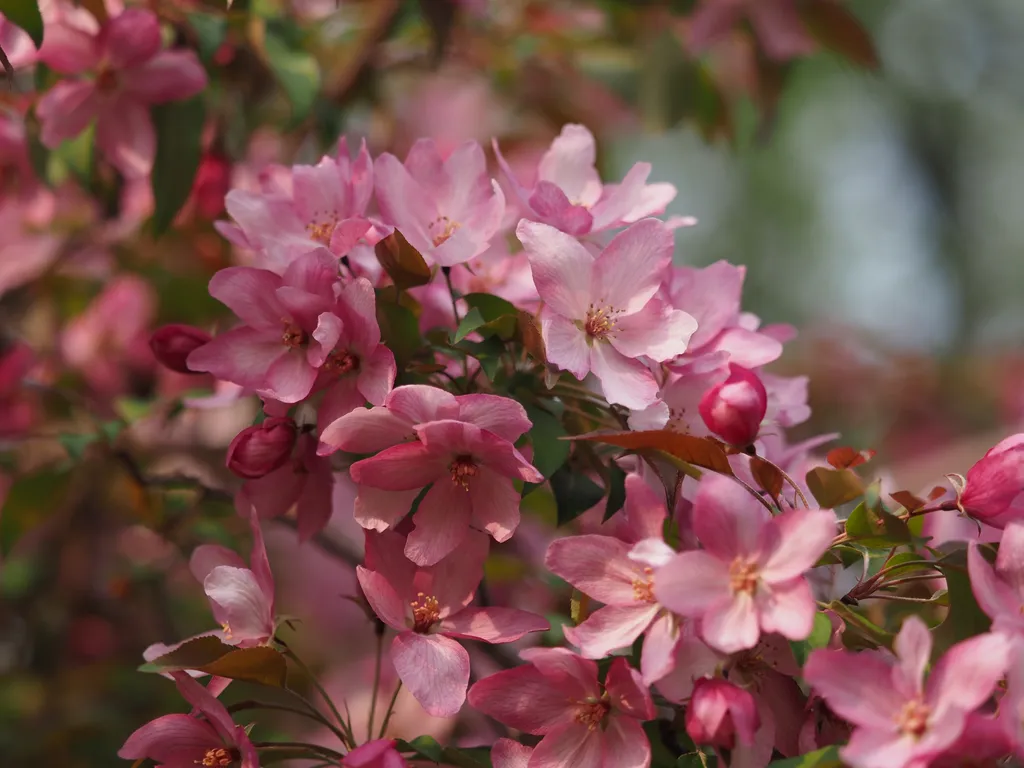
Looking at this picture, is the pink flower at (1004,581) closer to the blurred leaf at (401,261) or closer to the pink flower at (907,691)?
the pink flower at (907,691)

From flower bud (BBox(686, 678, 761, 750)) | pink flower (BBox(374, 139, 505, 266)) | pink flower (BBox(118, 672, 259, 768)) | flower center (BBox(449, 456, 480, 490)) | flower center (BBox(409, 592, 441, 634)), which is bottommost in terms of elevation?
pink flower (BBox(118, 672, 259, 768))

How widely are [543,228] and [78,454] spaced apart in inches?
22.8

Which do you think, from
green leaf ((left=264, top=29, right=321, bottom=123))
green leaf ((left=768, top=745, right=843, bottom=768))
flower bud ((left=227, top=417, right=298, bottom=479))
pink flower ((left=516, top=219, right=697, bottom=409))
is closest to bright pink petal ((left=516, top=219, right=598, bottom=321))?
pink flower ((left=516, top=219, right=697, bottom=409))

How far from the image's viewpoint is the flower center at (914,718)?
533 millimetres

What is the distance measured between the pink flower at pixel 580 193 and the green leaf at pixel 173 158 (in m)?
0.38

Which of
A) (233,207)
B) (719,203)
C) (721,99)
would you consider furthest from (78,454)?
(719,203)

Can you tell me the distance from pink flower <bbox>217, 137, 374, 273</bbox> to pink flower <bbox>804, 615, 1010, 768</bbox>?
0.46 metres

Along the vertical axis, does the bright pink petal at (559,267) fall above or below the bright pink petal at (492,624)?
above

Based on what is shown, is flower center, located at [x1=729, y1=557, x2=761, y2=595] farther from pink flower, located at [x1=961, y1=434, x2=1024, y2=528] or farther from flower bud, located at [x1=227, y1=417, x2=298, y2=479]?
flower bud, located at [x1=227, y1=417, x2=298, y2=479]

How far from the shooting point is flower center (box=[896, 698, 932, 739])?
1.75 feet

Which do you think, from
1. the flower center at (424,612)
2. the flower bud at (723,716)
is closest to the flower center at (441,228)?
the flower center at (424,612)

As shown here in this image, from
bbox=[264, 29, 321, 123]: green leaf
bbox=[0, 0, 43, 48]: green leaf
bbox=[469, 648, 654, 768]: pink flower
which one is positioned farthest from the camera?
bbox=[264, 29, 321, 123]: green leaf

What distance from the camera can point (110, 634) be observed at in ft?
5.46

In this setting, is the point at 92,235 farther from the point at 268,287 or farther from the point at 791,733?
the point at 791,733
